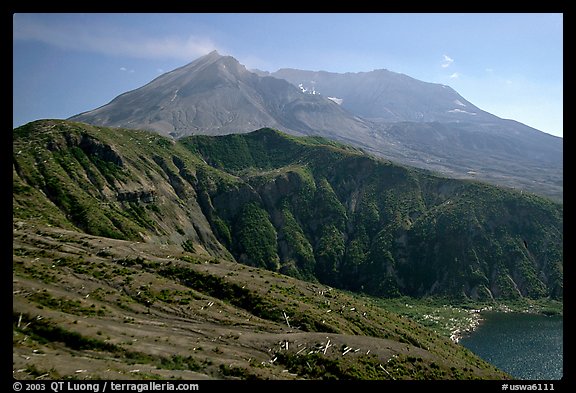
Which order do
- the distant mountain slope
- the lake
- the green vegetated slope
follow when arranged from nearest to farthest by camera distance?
the green vegetated slope
the lake
the distant mountain slope

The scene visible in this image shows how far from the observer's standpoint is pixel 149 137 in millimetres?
118062

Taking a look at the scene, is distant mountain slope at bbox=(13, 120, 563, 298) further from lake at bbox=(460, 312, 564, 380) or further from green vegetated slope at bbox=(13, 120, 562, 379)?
lake at bbox=(460, 312, 564, 380)

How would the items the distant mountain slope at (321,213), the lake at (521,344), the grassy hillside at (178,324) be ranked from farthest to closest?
the distant mountain slope at (321,213) < the lake at (521,344) < the grassy hillside at (178,324)

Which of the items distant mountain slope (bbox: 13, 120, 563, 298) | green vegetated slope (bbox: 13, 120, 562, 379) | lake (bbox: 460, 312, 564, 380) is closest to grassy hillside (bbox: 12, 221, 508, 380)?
green vegetated slope (bbox: 13, 120, 562, 379)

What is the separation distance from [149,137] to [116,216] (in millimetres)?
52778

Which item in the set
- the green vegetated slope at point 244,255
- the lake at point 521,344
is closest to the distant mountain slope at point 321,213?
the green vegetated slope at point 244,255

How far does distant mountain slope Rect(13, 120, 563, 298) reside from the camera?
8438 cm

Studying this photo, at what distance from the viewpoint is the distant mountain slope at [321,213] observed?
84.4 meters

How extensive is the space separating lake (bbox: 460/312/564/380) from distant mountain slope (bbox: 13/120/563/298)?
15718 millimetres

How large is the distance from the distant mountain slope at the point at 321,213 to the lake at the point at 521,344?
15.7 meters

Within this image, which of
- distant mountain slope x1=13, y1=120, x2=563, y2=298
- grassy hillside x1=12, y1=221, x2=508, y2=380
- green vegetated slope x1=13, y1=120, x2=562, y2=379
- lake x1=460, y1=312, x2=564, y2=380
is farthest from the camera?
distant mountain slope x1=13, y1=120, x2=563, y2=298

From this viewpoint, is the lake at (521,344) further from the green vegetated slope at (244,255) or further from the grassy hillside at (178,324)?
the grassy hillside at (178,324)

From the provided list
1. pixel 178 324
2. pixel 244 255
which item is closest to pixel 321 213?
pixel 244 255
